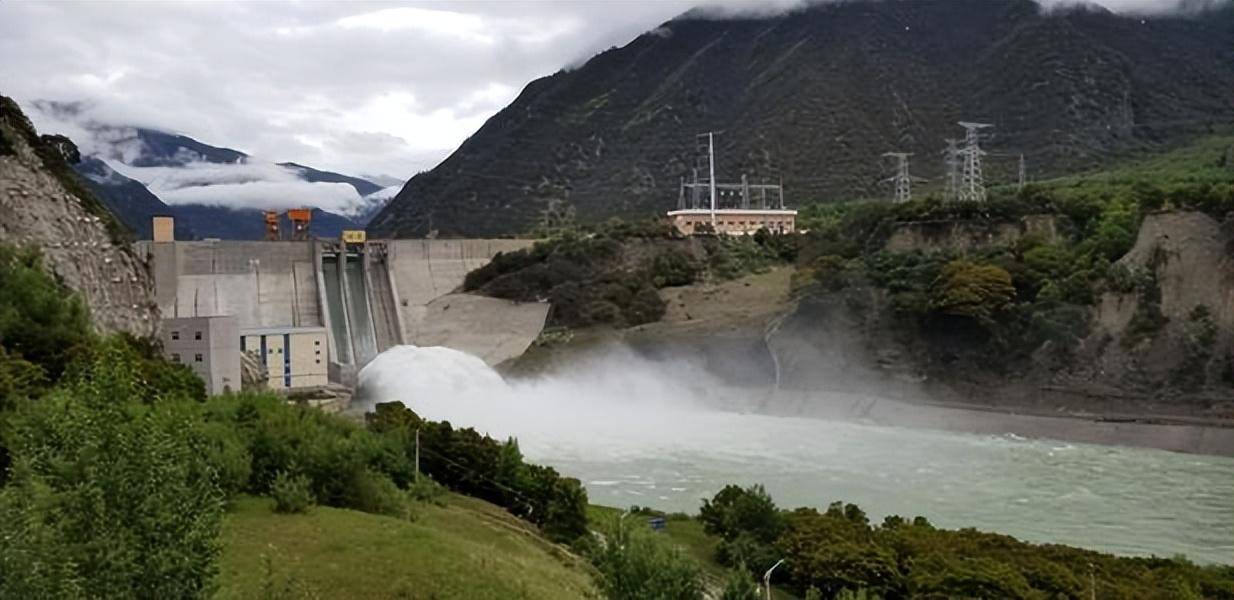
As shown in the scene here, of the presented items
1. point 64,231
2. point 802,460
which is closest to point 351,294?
point 802,460

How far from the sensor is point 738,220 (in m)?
73.3

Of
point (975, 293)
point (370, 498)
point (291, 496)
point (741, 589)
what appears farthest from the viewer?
point (975, 293)

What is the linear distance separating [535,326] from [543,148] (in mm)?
59759

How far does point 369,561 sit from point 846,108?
8310 cm

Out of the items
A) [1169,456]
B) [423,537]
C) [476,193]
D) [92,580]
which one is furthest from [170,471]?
[476,193]

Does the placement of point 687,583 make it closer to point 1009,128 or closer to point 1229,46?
point 1009,128

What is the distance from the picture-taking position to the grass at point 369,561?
431 inches

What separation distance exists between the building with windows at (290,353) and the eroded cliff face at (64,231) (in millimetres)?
13758

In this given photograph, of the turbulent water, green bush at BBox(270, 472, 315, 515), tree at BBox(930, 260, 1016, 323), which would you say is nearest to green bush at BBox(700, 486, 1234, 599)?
the turbulent water

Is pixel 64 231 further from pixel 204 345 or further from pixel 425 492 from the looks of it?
pixel 425 492

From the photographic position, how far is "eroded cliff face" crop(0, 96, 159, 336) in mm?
22469

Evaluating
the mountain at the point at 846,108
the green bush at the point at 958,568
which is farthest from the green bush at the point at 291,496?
the mountain at the point at 846,108

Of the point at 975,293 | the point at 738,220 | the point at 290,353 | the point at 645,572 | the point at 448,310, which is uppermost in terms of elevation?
the point at 738,220

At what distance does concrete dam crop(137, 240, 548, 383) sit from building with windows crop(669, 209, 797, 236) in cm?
1830
